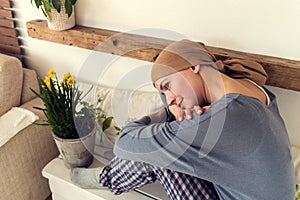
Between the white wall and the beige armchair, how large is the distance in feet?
1.25

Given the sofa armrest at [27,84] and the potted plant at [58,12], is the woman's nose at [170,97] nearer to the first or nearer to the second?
the potted plant at [58,12]

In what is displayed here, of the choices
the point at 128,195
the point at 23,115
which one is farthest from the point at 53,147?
the point at 128,195

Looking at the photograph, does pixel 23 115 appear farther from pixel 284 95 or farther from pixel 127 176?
pixel 284 95

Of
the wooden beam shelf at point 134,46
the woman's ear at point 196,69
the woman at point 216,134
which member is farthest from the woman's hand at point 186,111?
the wooden beam shelf at point 134,46

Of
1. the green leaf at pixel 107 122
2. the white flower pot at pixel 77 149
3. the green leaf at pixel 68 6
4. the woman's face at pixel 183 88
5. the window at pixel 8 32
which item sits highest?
the green leaf at pixel 68 6

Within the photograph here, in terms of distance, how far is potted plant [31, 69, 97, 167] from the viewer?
1197mm

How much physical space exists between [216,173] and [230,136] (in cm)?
12

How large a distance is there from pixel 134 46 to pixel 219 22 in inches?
13.9

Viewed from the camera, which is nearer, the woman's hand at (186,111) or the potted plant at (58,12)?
the woman's hand at (186,111)

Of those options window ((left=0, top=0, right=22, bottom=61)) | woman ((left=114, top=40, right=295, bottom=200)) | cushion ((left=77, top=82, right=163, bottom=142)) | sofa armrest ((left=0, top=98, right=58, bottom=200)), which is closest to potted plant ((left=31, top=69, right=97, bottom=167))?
cushion ((left=77, top=82, right=163, bottom=142))

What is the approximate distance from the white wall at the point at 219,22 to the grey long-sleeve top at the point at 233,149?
308mm

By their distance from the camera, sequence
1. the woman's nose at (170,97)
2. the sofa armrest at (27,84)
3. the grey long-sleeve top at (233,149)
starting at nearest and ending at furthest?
the grey long-sleeve top at (233,149)
the woman's nose at (170,97)
the sofa armrest at (27,84)

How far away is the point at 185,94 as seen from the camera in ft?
2.81

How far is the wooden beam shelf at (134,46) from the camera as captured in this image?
1.02 metres
